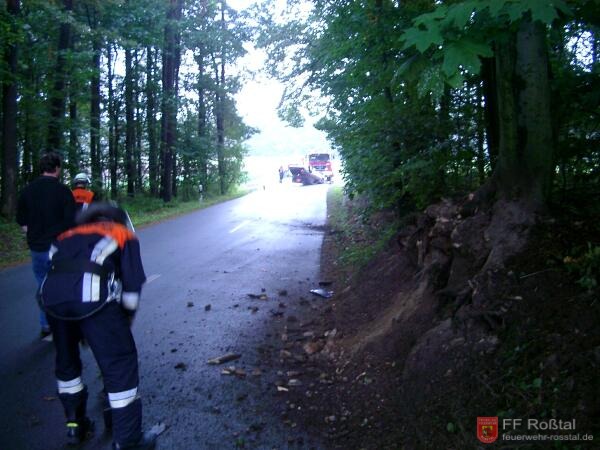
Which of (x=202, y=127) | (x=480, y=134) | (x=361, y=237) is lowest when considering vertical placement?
(x=361, y=237)

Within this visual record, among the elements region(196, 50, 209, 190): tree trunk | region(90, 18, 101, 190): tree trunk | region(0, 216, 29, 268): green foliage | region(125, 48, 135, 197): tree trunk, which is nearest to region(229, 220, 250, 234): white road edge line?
region(0, 216, 29, 268): green foliage

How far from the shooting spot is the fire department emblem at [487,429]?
313 centimetres

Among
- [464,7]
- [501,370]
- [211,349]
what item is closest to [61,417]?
[211,349]

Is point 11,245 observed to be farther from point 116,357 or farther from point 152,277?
point 116,357

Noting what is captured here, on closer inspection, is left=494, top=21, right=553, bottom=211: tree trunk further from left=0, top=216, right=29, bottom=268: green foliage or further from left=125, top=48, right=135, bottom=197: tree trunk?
left=125, top=48, right=135, bottom=197: tree trunk

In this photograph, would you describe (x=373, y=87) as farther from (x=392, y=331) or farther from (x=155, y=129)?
(x=155, y=129)

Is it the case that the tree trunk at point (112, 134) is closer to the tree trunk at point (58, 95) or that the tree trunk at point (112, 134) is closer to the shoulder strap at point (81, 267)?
the tree trunk at point (58, 95)

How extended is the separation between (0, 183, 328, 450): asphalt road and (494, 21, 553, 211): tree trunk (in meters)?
3.04

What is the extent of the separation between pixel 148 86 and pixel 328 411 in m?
25.7

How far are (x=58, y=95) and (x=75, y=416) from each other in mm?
16904

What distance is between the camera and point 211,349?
5.80m

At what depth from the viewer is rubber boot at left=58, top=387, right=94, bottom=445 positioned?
375 cm

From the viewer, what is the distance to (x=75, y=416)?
12.4 ft

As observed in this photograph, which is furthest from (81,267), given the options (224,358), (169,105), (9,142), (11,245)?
(169,105)
